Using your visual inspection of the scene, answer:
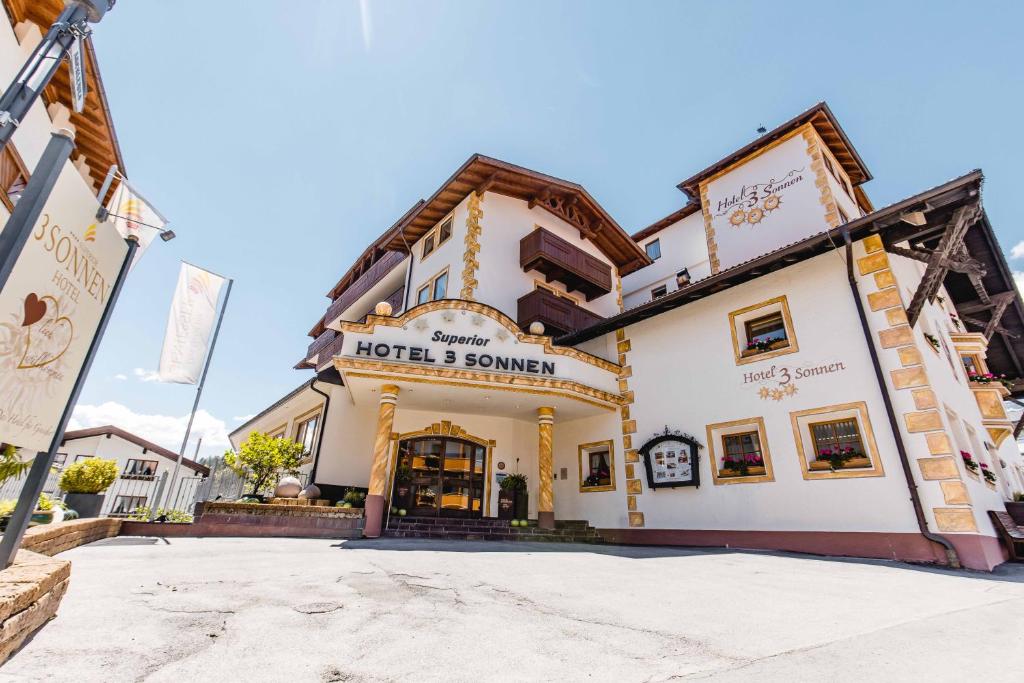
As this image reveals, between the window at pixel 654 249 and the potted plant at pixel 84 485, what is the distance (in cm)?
2085

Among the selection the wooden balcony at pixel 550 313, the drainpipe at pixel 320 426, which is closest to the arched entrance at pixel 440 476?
the drainpipe at pixel 320 426

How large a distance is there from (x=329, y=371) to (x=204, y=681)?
13.3m

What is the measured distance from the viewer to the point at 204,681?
2795 millimetres

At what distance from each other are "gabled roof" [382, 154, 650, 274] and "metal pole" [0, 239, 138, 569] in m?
12.9

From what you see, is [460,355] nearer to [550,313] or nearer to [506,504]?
[550,313]

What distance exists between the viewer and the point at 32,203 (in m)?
3.67

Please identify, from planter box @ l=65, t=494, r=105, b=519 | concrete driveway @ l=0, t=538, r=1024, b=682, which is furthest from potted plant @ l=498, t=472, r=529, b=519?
planter box @ l=65, t=494, r=105, b=519

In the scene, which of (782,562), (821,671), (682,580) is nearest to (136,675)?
(821,671)

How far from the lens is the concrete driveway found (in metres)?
3.08

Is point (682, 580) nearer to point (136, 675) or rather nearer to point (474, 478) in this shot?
point (136, 675)

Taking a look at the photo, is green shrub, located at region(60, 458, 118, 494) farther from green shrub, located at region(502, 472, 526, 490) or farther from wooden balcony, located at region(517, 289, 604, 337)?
wooden balcony, located at region(517, 289, 604, 337)

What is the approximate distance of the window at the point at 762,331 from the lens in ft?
37.3

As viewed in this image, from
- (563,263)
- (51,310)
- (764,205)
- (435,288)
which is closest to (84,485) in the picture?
(51,310)

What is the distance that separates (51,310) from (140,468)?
85.8 ft
